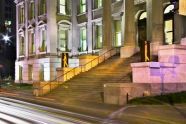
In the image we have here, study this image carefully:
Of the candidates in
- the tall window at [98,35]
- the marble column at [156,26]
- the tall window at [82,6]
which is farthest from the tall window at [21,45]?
the marble column at [156,26]

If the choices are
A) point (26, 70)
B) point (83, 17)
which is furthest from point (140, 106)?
point (26, 70)

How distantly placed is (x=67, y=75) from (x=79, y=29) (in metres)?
14.1

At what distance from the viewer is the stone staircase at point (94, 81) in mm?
26783

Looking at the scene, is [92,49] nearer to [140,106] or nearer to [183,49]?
[183,49]

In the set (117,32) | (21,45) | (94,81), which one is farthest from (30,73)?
(94,81)

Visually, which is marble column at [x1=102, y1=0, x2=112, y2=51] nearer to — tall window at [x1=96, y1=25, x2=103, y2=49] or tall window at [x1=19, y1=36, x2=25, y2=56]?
tall window at [x1=96, y1=25, x2=103, y2=49]

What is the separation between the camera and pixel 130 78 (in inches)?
1076

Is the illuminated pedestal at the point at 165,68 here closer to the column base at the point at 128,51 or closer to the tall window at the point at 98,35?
the column base at the point at 128,51

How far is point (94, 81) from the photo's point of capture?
29.9 metres

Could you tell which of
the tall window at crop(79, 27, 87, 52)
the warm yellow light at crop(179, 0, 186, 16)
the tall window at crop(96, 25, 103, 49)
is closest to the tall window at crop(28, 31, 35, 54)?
the tall window at crop(79, 27, 87, 52)

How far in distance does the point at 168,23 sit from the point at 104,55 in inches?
273

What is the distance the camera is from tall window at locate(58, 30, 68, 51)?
47.0m

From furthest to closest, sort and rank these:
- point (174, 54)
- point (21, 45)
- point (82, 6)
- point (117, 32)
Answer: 1. point (21, 45)
2. point (82, 6)
3. point (117, 32)
4. point (174, 54)

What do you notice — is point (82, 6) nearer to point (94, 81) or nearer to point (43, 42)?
point (43, 42)
